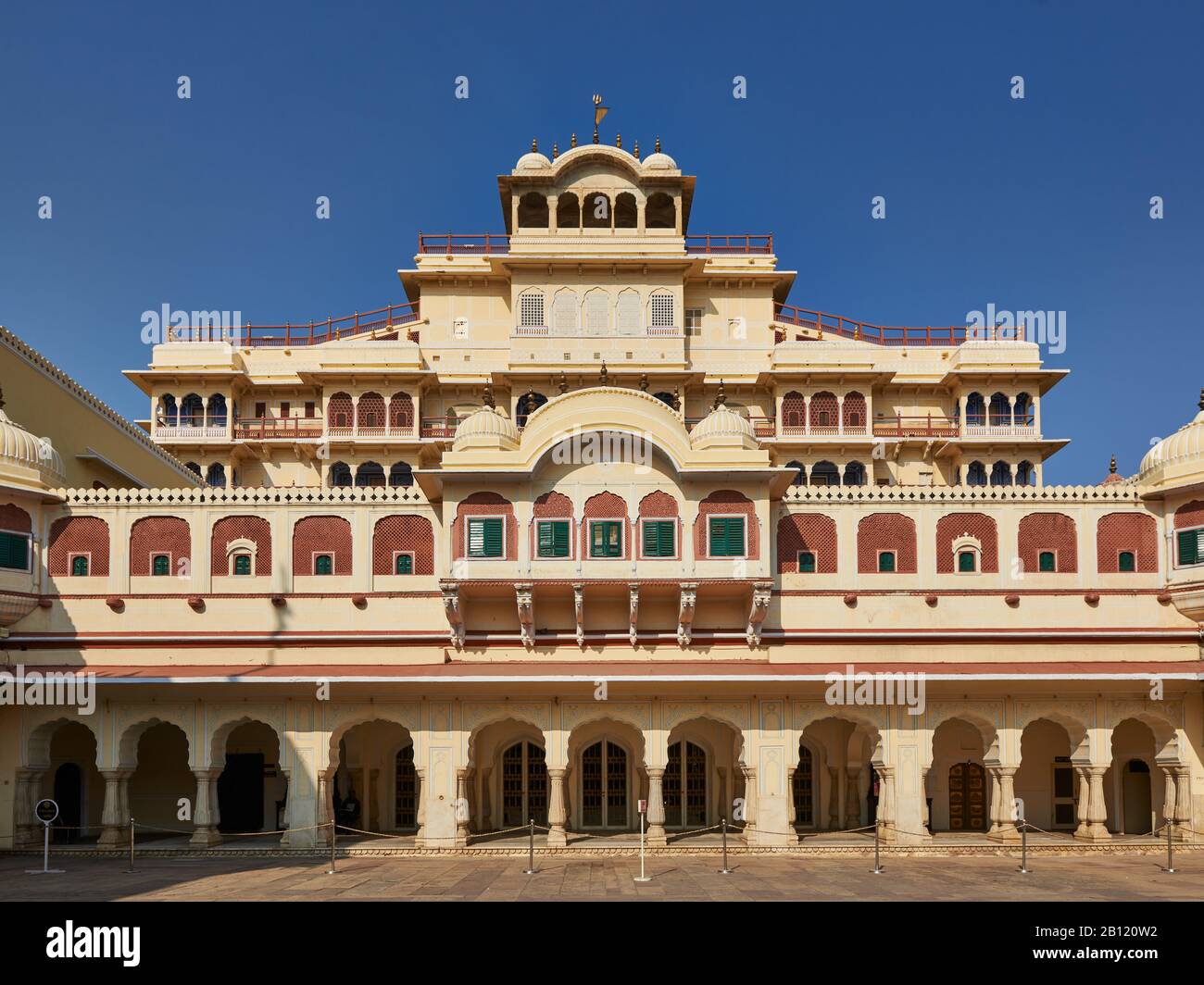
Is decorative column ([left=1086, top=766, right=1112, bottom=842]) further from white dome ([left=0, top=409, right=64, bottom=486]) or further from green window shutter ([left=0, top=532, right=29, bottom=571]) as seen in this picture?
white dome ([left=0, top=409, right=64, bottom=486])

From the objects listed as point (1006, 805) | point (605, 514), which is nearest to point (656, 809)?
point (605, 514)

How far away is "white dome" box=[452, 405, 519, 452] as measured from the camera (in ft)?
109

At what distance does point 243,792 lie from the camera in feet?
117

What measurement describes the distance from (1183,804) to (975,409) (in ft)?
78.0

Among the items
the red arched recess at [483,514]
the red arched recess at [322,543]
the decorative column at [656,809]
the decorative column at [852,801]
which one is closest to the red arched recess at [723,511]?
the red arched recess at [483,514]

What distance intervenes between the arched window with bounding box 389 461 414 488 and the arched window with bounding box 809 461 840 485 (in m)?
18.7

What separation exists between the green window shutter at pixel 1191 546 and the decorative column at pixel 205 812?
29887 mm

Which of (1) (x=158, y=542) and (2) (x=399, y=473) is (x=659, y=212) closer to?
(2) (x=399, y=473)

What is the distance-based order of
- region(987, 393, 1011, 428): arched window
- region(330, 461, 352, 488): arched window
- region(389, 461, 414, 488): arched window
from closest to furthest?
region(389, 461, 414, 488): arched window, region(330, 461, 352, 488): arched window, region(987, 393, 1011, 428): arched window

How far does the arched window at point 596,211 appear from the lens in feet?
169

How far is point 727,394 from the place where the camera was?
5106 centimetres

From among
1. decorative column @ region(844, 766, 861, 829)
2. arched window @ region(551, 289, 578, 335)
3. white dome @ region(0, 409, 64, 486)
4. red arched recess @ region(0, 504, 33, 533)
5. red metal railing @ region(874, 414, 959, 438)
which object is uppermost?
arched window @ region(551, 289, 578, 335)

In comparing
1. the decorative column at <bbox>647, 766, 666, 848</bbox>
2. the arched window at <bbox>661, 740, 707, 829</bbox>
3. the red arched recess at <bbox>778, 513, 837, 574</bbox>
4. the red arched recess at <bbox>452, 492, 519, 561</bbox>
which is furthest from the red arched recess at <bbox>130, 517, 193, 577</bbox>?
the red arched recess at <bbox>778, 513, 837, 574</bbox>
